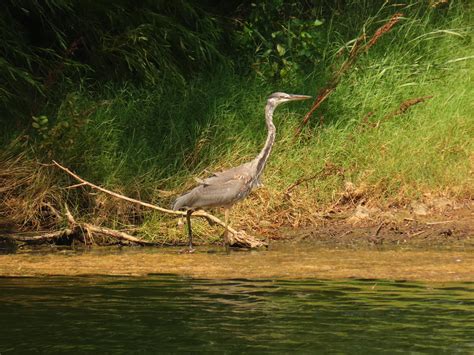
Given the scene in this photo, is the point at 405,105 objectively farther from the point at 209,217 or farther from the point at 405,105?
the point at 209,217

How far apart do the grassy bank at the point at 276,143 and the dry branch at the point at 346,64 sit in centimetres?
16

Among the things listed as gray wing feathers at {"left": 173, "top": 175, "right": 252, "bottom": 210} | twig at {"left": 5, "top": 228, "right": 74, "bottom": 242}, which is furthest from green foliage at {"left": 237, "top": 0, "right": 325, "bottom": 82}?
twig at {"left": 5, "top": 228, "right": 74, "bottom": 242}

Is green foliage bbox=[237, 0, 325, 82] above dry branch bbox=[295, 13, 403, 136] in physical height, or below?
above

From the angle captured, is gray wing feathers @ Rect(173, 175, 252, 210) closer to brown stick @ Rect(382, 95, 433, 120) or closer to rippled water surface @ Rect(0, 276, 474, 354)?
rippled water surface @ Rect(0, 276, 474, 354)

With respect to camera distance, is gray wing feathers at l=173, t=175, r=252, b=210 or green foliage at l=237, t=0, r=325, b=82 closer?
gray wing feathers at l=173, t=175, r=252, b=210

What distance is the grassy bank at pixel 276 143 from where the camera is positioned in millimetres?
10500

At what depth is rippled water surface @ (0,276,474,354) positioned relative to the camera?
5.82m

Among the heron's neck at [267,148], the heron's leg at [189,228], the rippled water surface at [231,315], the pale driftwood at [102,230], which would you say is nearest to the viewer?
the rippled water surface at [231,315]

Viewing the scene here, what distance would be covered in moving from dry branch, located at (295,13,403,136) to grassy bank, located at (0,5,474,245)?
16 centimetres

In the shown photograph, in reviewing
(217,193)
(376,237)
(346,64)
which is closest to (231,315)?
(217,193)

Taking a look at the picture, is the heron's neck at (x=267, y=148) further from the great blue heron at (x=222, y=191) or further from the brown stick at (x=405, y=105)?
the brown stick at (x=405, y=105)

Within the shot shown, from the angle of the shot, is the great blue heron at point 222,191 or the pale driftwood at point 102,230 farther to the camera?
the pale driftwood at point 102,230

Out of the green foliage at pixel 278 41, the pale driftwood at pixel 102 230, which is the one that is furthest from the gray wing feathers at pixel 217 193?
the green foliage at pixel 278 41

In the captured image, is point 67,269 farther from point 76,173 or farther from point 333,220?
point 333,220
